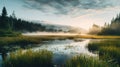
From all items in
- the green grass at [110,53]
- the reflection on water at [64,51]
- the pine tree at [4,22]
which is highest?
the pine tree at [4,22]

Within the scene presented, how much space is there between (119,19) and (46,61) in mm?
173029

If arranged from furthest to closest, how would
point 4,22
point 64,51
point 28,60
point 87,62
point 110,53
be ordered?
1. point 4,22
2. point 64,51
3. point 110,53
4. point 28,60
5. point 87,62

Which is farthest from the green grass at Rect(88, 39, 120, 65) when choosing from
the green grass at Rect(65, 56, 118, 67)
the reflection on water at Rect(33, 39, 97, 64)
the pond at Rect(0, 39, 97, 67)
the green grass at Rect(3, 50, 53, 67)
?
the green grass at Rect(3, 50, 53, 67)

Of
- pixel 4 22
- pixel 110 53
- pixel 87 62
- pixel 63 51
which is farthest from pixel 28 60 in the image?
pixel 4 22

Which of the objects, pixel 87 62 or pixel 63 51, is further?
pixel 63 51

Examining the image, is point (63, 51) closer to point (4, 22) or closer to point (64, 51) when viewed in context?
point (64, 51)

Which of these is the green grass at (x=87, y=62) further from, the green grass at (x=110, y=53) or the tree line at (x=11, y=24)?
the tree line at (x=11, y=24)

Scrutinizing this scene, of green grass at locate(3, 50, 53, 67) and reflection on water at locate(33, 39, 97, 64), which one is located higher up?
green grass at locate(3, 50, 53, 67)

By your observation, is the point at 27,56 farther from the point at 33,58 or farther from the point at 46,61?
the point at 46,61

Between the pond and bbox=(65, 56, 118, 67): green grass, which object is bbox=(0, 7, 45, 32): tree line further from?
bbox=(65, 56, 118, 67): green grass

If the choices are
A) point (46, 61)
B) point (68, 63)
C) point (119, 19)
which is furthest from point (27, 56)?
point (119, 19)

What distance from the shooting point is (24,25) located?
4840 inches

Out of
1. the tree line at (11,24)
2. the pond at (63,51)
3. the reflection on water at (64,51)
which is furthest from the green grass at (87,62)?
the tree line at (11,24)

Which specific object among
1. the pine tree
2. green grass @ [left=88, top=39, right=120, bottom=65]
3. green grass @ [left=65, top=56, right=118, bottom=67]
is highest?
the pine tree
